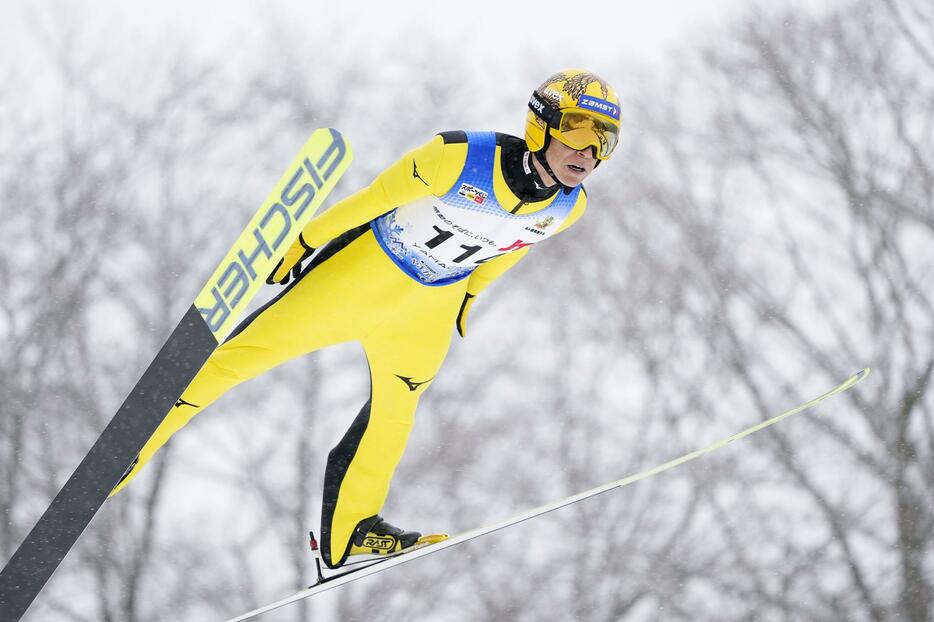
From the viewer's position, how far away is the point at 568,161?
2.56 m

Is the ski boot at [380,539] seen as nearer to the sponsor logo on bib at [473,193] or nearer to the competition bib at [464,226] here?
the competition bib at [464,226]

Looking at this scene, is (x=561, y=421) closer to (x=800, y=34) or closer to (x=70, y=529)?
(x=800, y=34)

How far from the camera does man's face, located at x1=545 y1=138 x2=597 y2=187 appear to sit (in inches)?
100

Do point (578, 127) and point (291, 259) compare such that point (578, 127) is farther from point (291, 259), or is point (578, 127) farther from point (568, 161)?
point (291, 259)

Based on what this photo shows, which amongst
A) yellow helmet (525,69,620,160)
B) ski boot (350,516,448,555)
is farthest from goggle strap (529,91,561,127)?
ski boot (350,516,448,555)

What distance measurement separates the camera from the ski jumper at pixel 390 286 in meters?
2.60

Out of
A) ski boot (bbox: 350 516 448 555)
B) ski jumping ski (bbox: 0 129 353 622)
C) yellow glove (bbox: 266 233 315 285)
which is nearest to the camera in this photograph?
ski jumping ski (bbox: 0 129 353 622)

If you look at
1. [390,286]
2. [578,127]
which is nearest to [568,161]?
[578,127]

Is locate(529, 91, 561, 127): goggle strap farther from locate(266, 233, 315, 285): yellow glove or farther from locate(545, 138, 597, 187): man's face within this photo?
locate(266, 233, 315, 285): yellow glove

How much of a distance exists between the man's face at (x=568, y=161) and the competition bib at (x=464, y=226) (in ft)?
0.34

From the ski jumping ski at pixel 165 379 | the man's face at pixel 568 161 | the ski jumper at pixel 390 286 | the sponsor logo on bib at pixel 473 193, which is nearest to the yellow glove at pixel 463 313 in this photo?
the ski jumper at pixel 390 286

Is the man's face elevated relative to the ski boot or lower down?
elevated

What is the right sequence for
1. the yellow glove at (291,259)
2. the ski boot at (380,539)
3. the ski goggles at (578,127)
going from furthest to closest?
the ski boot at (380,539) → the yellow glove at (291,259) → the ski goggles at (578,127)

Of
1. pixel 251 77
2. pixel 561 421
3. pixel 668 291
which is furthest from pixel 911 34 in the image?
pixel 251 77
